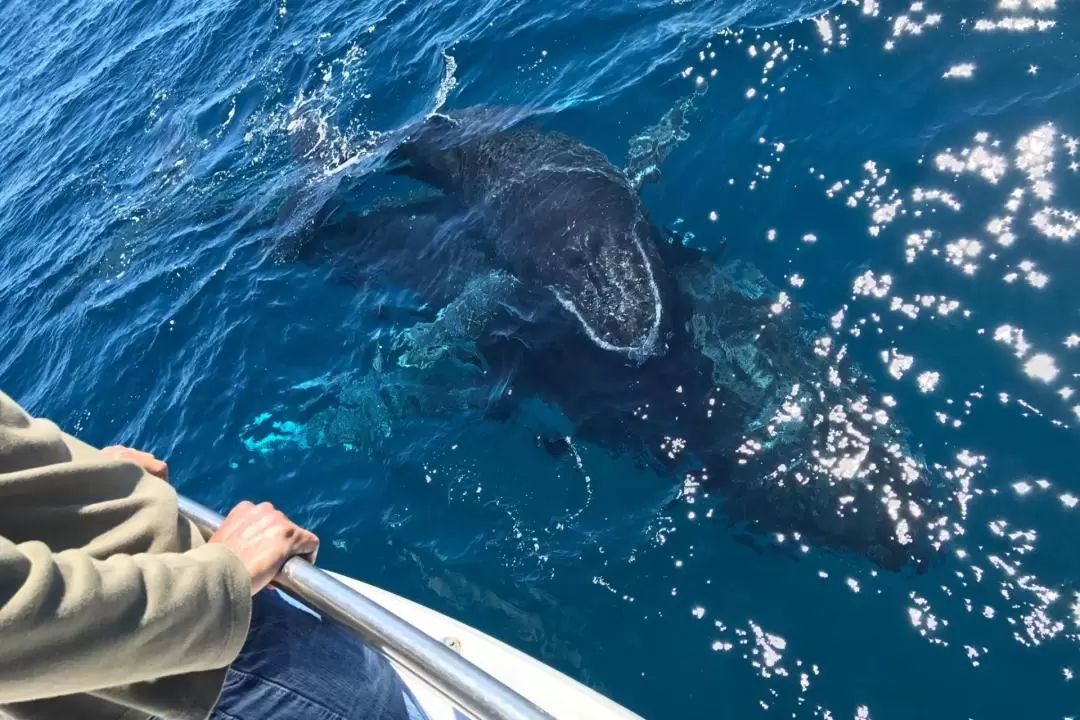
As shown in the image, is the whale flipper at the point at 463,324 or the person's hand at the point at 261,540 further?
the whale flipper at the point at 463,324

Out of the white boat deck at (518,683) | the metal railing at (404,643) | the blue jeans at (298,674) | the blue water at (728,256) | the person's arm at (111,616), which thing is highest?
the person's arm at (111,616)

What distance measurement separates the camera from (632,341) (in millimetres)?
9023

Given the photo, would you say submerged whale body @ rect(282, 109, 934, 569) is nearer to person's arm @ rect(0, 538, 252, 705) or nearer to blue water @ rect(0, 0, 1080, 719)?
blue water @ rect(0, 0, 1080, 719)

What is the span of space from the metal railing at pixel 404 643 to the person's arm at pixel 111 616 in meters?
0.75

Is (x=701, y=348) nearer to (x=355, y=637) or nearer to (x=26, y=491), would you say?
(x=355, y=637)

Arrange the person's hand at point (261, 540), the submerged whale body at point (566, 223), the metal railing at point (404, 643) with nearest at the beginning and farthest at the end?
the metal railing at point (404, 643)
the person's hand at point (261, 540)
the submerged whale body at point (566, 223)

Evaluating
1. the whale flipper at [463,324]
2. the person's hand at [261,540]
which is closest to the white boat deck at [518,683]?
the person's hand at [261,540]

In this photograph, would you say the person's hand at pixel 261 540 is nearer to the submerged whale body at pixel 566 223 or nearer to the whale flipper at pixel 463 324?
the submerged whale body at pixel 566 223

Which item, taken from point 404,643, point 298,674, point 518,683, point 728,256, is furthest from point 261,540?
point 728,256

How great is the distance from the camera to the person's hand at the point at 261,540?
3.85m

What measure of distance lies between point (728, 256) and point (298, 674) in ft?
23.9

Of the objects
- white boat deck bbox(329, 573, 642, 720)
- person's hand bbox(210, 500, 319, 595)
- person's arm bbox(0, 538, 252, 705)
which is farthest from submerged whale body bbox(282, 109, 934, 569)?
person's arm bbox(0, 538, 252, 705)

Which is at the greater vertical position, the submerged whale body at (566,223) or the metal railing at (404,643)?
the metal railing at (404,643)

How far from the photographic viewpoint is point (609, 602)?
7.60 m
